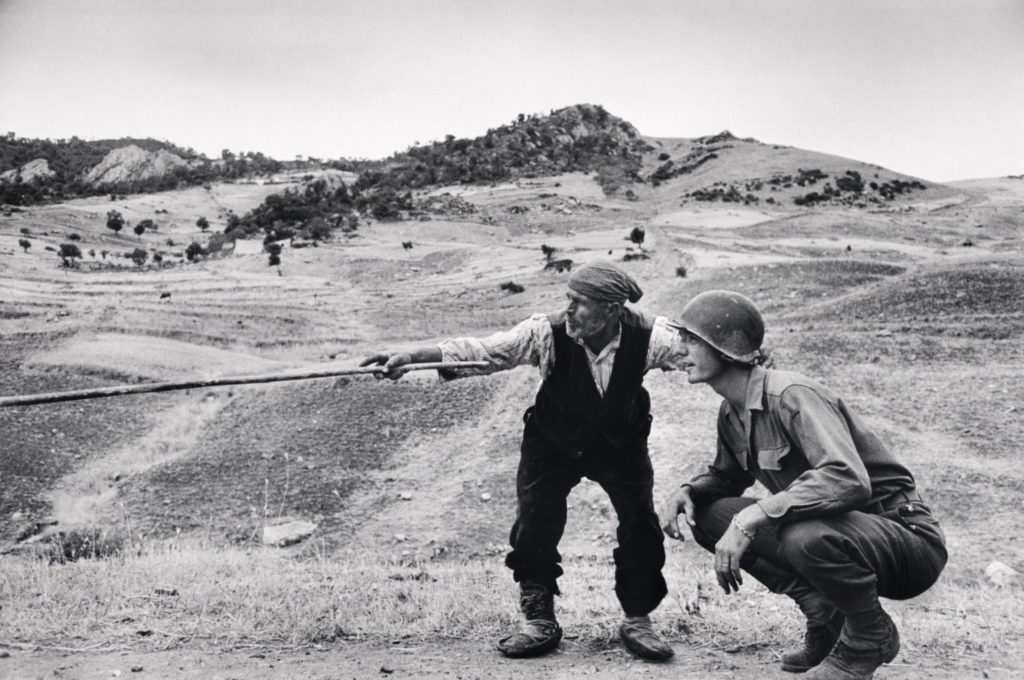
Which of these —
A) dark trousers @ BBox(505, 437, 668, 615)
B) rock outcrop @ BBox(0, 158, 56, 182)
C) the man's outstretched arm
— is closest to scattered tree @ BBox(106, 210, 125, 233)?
rock outcrop @ BBox(0, 158, 56, 182)

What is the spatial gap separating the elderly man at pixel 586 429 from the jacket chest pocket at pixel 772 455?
2.49 feet

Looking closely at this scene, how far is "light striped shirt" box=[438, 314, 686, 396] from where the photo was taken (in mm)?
3990

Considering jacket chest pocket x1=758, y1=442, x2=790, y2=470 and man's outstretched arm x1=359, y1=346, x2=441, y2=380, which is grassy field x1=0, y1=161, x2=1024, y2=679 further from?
man's outstretched arm x1=359, y1=346, x2=441, y2=380

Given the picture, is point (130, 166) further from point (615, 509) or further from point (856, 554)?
point (856, 554)

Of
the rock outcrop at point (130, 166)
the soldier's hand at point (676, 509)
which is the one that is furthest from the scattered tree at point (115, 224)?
the soldier's hand at point (676, 509)

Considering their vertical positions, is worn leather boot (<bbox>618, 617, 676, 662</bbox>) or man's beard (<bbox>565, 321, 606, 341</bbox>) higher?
man's beard (<bbox>565, 321, 606, 341</bbox>)

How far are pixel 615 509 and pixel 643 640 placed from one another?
0.59m

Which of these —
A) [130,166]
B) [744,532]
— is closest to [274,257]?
[744,532]

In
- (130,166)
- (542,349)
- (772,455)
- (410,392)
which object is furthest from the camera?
(130,166)

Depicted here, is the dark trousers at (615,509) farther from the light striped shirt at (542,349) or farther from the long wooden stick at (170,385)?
the long wooden stick at (170,385)

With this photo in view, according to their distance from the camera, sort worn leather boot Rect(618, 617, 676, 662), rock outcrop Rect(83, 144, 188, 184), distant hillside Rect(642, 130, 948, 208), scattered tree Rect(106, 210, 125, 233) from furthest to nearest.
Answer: rock outcrop Rect(83, 144, 188, 184) → distant hillside Rect(642, 130, 948, 208) → scattered tree Rect(106, 210, 125, 233) → worn leather boot Rect(618, 617, 676, 662)

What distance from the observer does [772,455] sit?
3.31 metres

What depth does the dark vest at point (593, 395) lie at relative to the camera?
12.9 ft

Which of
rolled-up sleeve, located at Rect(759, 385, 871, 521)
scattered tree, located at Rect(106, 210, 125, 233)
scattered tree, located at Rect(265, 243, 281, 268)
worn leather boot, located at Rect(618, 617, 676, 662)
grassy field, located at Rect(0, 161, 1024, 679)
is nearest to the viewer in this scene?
rolled-up sleeve, located at Rect(759, 385, 871, 521)
